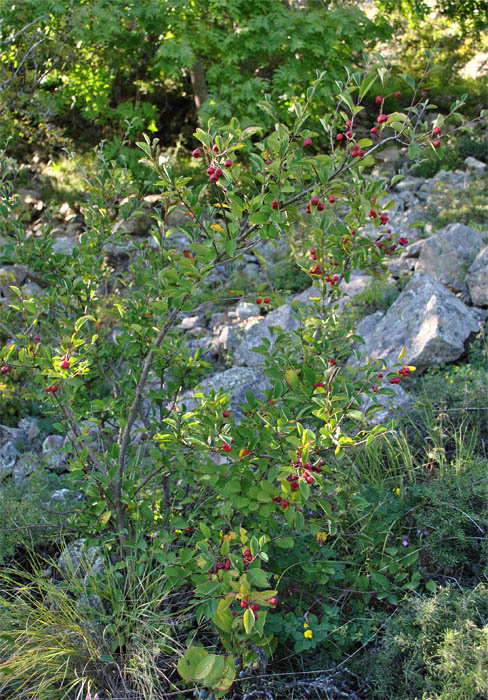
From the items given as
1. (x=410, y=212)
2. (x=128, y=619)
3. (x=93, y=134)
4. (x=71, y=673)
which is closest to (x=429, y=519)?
(x=128, y=619)

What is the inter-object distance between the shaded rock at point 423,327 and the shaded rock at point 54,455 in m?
2.28

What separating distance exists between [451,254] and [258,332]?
6.17 ft

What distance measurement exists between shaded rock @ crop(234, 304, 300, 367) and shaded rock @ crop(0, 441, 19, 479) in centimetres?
192

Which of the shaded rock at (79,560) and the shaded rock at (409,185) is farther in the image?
the shaded rock at (409,185)

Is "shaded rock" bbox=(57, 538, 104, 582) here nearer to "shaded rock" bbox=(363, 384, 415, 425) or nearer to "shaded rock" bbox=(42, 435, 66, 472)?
"shaded rock" bbox=(42, 435, 66, 472)

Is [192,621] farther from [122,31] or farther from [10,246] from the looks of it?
[122,31]

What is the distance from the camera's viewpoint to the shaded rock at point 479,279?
503 centimetres

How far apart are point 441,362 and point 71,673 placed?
3.10m

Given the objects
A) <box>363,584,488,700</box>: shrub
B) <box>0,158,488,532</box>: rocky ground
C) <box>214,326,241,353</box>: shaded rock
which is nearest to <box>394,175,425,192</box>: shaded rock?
<box>0,158,488,532</box>: rocky ground

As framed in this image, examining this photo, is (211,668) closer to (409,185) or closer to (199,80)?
(409,185)

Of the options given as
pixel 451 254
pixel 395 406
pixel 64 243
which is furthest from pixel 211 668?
pixel 64 243

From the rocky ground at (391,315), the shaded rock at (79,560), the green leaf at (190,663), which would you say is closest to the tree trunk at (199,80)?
the rocky ground at (391,315)

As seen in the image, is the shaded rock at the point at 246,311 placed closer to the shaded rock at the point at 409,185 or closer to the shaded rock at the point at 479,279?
the shaded rock at the point at 479,279

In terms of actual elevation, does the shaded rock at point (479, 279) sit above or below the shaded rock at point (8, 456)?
above
